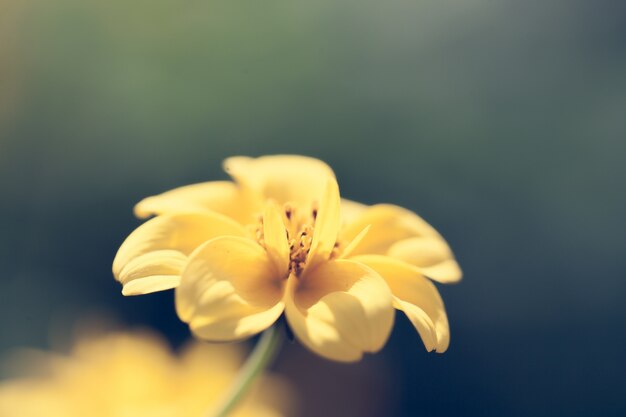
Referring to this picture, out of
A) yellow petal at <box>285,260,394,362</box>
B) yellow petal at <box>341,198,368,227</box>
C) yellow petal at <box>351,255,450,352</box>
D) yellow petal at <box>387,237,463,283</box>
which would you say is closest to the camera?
yellow petal at <box>285,260,394,362</box>

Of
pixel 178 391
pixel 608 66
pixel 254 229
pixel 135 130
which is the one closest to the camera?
pixel 254 229

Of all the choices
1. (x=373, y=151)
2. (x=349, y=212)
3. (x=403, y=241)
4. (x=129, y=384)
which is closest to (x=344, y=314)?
(x=403, y=241)

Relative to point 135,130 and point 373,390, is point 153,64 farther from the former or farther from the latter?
point 373,390

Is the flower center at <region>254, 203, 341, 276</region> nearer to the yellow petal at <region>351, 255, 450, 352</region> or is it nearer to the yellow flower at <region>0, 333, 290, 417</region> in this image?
the yellow petal at <region>351, 255, 450, 352</region>

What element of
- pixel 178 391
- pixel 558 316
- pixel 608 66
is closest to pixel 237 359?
pixel 178 391

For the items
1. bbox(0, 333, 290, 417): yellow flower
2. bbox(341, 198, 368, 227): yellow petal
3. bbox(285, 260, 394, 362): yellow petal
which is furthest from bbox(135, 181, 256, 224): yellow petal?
bbox(0, 333, 290, 417): yellow flower

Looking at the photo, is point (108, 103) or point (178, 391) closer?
point (178, 391)

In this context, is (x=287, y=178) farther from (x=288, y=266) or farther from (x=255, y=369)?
(x=255, y=369)

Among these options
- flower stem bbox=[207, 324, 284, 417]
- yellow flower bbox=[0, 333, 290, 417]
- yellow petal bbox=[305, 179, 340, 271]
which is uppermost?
yellow petal bbox=[305, 179, 340, 271]
